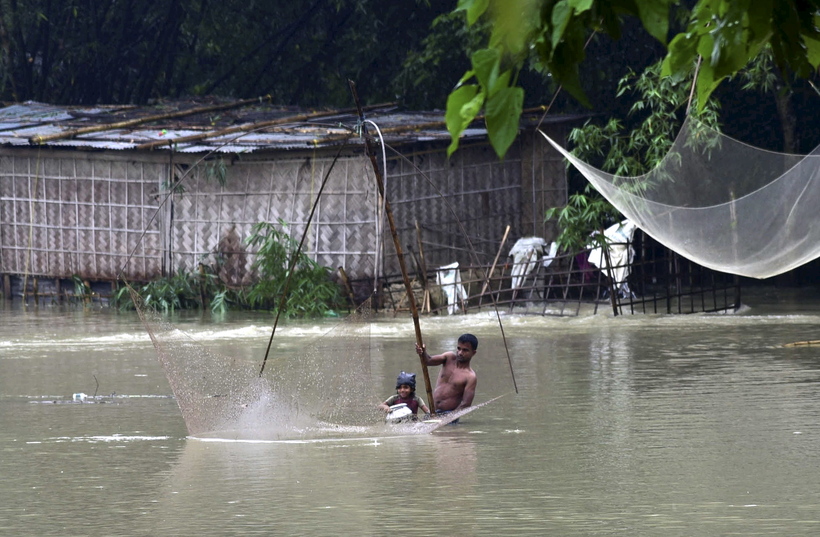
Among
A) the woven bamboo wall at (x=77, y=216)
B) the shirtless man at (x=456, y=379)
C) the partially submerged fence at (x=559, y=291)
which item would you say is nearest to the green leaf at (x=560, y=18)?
the shirtless man at (x=456, y=379)

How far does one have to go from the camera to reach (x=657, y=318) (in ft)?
44.4

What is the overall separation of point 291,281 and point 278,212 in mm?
1168

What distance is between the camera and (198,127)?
16109mm

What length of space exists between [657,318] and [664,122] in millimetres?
2287

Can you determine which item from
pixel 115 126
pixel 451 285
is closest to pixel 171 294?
pixel 115 126

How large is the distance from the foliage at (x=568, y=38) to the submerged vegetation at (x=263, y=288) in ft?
38.4

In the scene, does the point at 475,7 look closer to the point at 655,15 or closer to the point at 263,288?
the point at 655,15

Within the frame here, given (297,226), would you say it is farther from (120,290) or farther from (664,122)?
(664,122)

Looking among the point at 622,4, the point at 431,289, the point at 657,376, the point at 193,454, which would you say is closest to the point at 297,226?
the point at 431,289

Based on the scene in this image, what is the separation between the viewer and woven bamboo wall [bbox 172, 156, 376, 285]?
15328 mm

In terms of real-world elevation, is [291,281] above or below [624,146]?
below

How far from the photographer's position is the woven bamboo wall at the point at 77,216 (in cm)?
1647

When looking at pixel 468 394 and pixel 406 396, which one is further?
pixel 468 394

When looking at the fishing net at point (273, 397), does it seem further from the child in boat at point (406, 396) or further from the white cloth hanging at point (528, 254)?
the white cloth hanging at point (528, 254)
